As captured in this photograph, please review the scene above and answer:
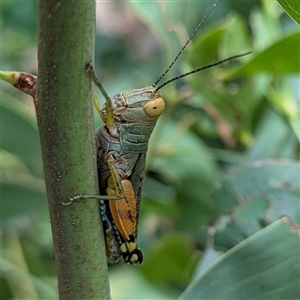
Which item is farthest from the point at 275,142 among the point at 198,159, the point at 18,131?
the point at 18,131

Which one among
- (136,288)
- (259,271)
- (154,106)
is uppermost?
(154,106)

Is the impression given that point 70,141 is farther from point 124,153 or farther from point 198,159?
point 198,159

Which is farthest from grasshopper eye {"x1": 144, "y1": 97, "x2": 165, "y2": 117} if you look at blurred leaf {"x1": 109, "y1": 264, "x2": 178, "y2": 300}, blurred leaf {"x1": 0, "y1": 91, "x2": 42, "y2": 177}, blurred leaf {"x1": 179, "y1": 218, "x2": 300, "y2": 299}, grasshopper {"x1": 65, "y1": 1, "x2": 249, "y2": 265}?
blurred leaf {"x1": 109, "y1": 264, "x2": 178, "y2": 300}

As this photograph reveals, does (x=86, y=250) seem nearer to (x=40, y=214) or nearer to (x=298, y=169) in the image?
(x=298, y=169)

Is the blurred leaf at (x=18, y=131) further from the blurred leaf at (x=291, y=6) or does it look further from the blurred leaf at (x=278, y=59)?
the blurred leaf at (x=291, y=6)

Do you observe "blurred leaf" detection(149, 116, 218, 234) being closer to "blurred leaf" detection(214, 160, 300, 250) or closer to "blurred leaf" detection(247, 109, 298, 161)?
"blurred leaf" detection(247, 109, 298, 161)

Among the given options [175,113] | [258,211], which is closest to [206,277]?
[258,211]

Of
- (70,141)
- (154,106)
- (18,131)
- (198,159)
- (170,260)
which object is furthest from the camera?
(198,159)
